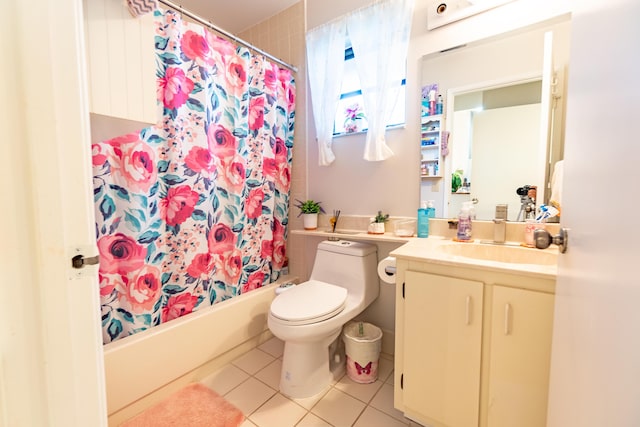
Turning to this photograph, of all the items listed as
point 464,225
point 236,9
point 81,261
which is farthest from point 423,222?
point 236,9

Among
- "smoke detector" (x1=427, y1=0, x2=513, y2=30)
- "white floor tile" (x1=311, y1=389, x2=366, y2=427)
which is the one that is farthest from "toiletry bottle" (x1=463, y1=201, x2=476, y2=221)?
"white floor tile" (x1=311, y1=389, x2=366, y2=427)

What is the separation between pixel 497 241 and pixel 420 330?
591mm

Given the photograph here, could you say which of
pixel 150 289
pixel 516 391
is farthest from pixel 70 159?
pixel 516 391

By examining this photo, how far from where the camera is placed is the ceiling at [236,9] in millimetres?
1922

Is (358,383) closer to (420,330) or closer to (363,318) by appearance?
(363,318)

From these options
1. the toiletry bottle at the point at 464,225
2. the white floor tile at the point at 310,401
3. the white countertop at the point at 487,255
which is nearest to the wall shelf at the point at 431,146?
the toiletry bottle at the point at 464,225

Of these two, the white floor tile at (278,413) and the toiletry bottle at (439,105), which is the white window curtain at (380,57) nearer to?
the toiletry bottle at (439,105)

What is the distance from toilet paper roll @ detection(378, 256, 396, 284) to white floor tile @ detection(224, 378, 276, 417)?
0.84 metres

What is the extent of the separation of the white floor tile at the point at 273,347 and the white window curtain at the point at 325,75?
1.29 meters

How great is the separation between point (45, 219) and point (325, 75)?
1.74m

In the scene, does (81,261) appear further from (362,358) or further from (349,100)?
(349,100)

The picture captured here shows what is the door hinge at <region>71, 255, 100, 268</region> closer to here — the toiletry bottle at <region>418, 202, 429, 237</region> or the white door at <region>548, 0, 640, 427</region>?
the white door at <region>548, 0, 640, 427</region>

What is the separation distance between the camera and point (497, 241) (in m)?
1.25

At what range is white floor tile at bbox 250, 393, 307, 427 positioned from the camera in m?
1.19
